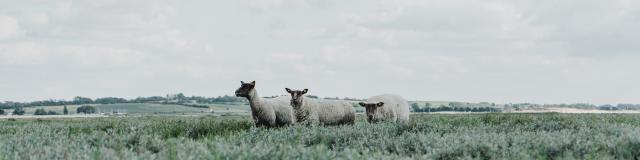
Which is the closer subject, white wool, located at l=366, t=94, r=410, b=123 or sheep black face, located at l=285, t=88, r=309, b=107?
sheep black face, located at l=285, t=88, r=309, b=107

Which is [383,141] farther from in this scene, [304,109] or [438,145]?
[304,109]

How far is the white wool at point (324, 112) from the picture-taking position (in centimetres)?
2070

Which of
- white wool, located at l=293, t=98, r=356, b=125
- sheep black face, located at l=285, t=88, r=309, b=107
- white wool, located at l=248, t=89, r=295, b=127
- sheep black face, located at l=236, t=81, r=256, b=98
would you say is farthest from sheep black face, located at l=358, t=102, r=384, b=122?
sheep black face, located at l=236, t=81, r=256, b=98

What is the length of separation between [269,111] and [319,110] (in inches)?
96.9

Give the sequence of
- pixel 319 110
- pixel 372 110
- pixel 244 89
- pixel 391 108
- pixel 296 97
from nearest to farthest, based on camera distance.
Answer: pixel 244 89, pixel 296 97, pixel 319 110, pixel 372 110, pixel 391 108

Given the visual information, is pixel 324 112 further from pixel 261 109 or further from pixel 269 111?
pixel 261 109

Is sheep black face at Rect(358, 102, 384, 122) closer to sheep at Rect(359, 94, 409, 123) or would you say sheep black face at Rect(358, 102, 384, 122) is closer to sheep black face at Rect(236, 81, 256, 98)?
sheep at Rect(359, 94, 409, 123)

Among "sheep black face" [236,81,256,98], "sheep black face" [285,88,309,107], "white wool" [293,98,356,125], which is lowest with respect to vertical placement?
"white wool" [293,98,356,125]

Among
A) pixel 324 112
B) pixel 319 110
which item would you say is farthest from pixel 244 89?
pixel 324 112

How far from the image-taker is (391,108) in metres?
23.2

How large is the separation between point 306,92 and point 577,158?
12242 mm

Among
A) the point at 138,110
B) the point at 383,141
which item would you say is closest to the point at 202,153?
the point at 383,141

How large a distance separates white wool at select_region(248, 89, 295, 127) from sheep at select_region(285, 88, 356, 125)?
33 cm

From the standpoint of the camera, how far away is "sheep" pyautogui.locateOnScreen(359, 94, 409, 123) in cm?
2184
